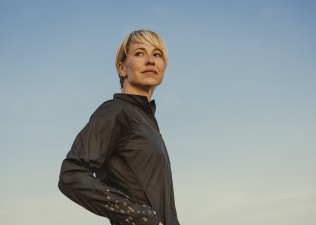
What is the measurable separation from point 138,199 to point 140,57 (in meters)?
1.15

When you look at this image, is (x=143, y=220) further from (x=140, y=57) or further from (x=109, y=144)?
(x=140, y=57)

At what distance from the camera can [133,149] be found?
324 cm

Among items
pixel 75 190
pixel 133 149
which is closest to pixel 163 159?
pixel 133 149

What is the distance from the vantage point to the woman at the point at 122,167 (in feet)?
9.84

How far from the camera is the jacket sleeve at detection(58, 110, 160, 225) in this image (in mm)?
2988

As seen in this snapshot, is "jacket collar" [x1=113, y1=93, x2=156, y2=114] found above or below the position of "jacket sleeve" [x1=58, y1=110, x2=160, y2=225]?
above

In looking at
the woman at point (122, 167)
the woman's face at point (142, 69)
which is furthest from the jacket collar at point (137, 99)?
the woman's face at point (142, 69)

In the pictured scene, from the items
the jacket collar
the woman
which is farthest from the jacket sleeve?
the jacket collar

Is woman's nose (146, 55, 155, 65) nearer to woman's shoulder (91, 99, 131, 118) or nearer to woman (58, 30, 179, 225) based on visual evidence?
woman (58, 30, 179, 225)

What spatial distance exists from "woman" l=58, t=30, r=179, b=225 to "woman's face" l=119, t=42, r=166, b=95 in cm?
11

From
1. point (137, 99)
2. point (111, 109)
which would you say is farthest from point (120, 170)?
point (137, 99)

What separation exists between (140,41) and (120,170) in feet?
3.64

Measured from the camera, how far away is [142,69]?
3.73 m

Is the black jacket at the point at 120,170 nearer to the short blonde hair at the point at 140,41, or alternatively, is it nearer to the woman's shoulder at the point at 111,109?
the woman's shoulder at the point at 111,109
